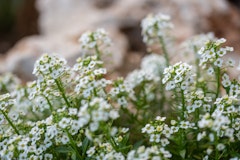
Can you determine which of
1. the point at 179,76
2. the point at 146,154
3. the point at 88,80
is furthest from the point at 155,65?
Result: the point at 146,154

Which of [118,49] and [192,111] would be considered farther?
[118,49]

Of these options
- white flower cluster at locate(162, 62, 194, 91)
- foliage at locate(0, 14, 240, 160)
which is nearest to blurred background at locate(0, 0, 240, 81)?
foliage at locate(0, 14, 240, 160)

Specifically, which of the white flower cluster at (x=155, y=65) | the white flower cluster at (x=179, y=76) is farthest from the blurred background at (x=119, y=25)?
the white flower cluster at (x=179, y=76)

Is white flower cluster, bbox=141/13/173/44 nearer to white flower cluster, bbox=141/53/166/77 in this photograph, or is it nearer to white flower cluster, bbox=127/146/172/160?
white flower cluster, bbox=141/53/166/77

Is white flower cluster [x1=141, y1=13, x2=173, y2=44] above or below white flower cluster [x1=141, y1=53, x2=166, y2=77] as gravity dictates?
above

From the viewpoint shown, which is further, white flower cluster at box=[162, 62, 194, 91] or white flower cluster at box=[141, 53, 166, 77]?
white flower cluster at box=[141, 53, 166, 77]

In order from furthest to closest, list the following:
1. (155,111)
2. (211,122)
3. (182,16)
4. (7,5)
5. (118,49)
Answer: (7,5) < (182,16) < (118,49) < (155,111) < (211,122)

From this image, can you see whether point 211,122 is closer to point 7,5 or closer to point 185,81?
point 185,81

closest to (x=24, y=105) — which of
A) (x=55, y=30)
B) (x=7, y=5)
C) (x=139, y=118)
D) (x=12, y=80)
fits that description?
(x=12, y=80)

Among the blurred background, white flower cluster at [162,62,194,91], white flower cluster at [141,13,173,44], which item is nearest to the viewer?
white flower cluster at [162,62,194,91]
